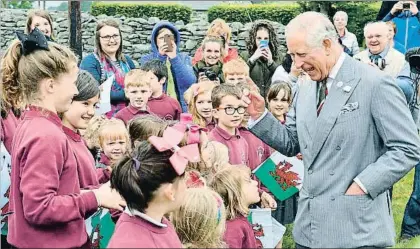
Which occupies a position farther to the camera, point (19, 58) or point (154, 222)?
point (19, 58)

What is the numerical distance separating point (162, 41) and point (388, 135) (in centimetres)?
429

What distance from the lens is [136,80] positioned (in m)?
6.18

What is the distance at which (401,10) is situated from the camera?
30.6 feet

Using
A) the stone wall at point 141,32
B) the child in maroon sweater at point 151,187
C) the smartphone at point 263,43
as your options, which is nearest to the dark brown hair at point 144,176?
the child in maroon sweater at point 151,187

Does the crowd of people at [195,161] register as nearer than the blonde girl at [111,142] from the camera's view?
Yes

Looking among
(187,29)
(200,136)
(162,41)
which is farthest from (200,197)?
(187,29)

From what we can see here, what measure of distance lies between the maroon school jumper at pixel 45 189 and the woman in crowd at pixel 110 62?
3.27 meters

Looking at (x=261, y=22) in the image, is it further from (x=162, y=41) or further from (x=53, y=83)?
(x=53, y=83)

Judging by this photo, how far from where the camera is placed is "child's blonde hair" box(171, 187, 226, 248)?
3357mm

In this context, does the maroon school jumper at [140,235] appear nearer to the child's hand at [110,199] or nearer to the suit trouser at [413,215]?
the child's hand at [110,199]

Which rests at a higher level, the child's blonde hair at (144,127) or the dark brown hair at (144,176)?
the dark brown hair at (144,176)

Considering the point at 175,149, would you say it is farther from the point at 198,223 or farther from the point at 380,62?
the point at 380,62

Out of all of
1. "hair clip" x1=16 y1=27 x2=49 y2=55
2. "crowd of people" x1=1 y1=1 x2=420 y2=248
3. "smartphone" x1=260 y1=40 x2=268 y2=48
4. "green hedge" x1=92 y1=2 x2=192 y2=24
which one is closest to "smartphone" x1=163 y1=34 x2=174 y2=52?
"smartphone" x1=260 y1=40 x2=268 y2=48

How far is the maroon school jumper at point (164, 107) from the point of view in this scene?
657 centimetres
